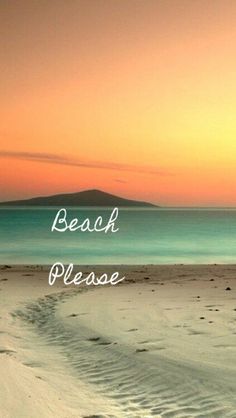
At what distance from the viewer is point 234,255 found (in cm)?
4184

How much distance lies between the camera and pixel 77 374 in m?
7.24

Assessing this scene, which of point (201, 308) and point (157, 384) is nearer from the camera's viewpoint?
point (157, 384)

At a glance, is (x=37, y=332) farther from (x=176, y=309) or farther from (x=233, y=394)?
(x=233, y=394)

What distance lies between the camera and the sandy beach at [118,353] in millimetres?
5893

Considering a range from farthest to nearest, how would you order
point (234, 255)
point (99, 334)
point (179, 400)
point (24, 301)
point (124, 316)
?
point (234, 255) → point (24, 301) → point (124, 316) → point (99, 334) → point (179, 400)

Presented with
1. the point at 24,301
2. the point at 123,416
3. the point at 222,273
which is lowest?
the point at 123,416

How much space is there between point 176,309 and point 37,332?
3198 mm

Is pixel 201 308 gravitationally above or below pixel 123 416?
above

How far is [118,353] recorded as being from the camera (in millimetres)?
8258

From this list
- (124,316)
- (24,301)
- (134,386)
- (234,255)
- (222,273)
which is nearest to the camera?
(134,386)

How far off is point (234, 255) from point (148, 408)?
37.0m

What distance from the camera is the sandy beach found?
5.89 meters

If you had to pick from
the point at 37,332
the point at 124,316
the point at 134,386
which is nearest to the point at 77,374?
the point at 134,386

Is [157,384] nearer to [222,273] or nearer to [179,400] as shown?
[179,400]
